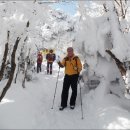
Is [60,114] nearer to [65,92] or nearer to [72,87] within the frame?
[65,92]

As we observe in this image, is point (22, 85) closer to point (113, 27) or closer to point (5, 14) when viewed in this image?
Result: point (113, 27)

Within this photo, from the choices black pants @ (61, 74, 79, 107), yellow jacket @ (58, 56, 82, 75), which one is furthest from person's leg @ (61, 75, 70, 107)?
yellow jacket @ (58, 56, 82, 75)

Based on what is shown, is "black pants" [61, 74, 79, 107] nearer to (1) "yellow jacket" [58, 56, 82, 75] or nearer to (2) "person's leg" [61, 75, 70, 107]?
(2) "person's leg" [61, 75, 70, 107]

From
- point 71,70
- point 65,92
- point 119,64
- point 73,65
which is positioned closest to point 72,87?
point 65,92

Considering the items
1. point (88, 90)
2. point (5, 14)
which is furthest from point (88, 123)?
point (5, 14)

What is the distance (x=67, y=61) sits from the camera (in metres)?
10.8

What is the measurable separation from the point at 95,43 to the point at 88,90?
1.75 m

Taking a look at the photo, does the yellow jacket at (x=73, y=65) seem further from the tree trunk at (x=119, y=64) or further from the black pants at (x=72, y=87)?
the tree trunk at (x=119, y=64)

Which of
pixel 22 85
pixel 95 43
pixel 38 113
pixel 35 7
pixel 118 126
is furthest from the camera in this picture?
pixel 22 85

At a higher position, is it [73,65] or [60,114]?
[73,65]

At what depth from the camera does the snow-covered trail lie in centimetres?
877

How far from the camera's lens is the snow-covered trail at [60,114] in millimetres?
8773

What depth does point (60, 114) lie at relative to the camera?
1047 cm

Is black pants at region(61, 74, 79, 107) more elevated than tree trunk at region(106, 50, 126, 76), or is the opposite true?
tree trunk at region(106, 50, 126, 76)
